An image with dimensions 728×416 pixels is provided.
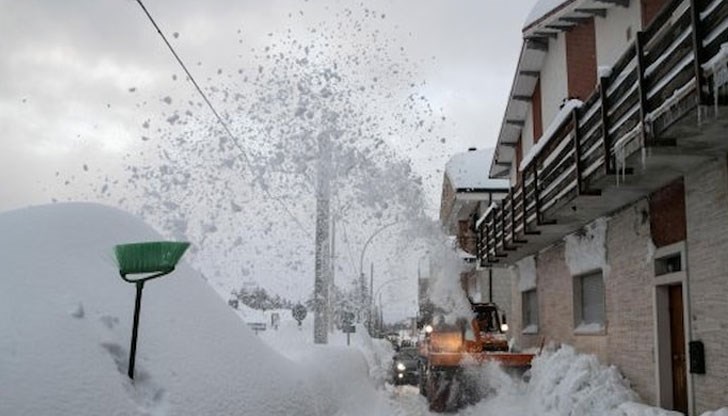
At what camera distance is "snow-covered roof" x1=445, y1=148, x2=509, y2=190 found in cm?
3822

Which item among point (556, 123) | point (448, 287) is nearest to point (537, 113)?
point (448, 287)

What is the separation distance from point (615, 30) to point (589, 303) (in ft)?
19.0

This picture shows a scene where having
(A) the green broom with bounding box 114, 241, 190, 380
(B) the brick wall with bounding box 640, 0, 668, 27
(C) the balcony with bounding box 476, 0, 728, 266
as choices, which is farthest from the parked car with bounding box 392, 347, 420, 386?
(A) the green broom with bounding box 114, 241, 190, 380

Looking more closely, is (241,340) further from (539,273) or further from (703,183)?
(539,273)

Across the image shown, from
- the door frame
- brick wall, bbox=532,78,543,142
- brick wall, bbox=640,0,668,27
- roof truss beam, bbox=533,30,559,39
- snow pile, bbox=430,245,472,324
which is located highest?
roof truss beam, bbox=533,30,559,39

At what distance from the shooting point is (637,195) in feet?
42.5

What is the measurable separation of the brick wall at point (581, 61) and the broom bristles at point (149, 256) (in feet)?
44.3

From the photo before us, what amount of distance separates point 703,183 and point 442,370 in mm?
9418

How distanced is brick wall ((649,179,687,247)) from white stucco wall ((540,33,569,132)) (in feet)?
24.1

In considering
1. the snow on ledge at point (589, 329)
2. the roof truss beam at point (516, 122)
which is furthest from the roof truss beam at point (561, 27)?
the snow on ledge at point (589, 329)

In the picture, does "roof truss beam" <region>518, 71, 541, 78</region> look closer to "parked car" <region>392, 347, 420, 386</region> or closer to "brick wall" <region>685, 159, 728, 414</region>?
"parked car" <region>392, 347, 420, 386</region>

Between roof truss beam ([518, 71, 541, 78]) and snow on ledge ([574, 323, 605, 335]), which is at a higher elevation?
roof truss beam ([518, 71, 541, 78])

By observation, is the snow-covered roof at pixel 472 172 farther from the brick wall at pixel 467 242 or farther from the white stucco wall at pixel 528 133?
the white stucco wall at pixel 528 133

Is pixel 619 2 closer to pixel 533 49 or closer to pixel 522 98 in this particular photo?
pixel 533 49
